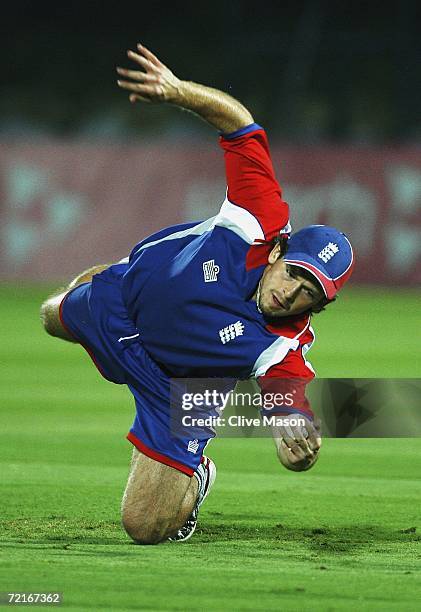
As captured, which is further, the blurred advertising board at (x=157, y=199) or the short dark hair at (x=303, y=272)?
the blurred advertising board at (x=157, y=199)

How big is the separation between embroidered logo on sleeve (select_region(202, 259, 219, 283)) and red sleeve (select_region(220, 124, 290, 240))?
0.32 m

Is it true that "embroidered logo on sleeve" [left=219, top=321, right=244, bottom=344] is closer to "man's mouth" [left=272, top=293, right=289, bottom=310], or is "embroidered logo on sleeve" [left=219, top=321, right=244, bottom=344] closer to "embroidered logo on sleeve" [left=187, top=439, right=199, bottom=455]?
"man's mouth" [left=272, top=293, right=289, bottom=310]

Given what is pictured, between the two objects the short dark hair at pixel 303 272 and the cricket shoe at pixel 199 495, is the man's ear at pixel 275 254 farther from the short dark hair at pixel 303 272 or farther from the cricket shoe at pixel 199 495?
the cricket shoe at pixel 199 495

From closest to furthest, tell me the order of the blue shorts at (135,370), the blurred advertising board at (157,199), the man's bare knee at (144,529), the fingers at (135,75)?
the fingers at (135,75)
the man's bare knee at (144,529)
the blue shorts at (135,370)
the blurred advertising board at (157,199)

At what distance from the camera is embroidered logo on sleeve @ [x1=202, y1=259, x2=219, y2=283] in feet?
21.9

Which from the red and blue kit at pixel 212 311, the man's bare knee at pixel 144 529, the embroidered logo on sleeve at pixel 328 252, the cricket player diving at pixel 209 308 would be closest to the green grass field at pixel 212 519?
the man's bare knee at pixel 144 529

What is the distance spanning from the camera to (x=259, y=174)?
6.68 metres

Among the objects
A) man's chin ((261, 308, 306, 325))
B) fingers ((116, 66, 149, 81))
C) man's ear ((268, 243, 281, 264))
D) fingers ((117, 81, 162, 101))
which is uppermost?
fingers ((116, 66, 149, 81))

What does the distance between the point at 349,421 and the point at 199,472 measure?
8.96 feet

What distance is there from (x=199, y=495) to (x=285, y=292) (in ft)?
5.01

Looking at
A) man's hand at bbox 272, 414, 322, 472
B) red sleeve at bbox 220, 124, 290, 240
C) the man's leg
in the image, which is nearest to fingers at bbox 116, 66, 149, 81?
red sleeve at bbox 220, 124, 290, 240

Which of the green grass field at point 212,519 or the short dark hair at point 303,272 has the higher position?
the short dark hair at point 303,272

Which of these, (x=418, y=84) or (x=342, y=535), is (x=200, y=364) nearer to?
(x=342, y=535)

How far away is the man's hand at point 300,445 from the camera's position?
6129 mm
